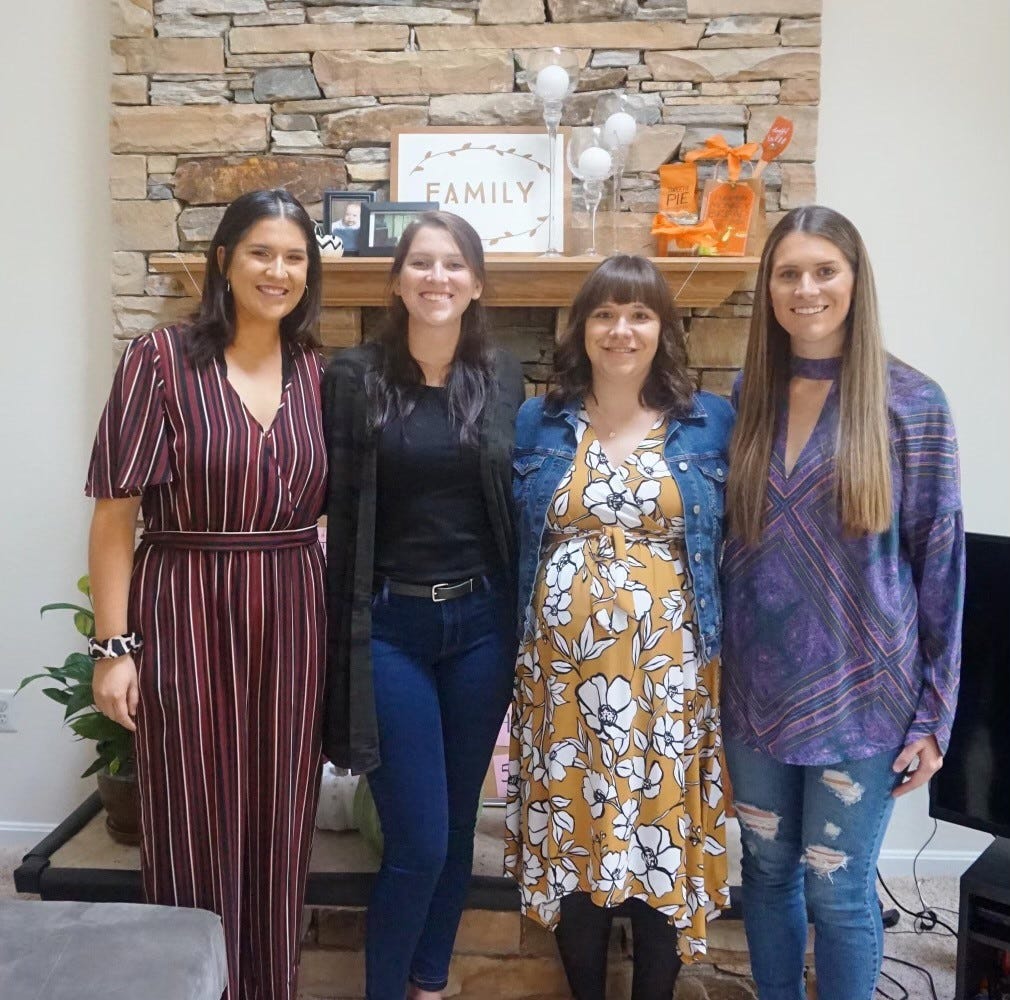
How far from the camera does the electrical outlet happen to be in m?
2.53

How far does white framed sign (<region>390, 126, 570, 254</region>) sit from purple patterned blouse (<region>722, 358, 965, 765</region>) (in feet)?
3.59

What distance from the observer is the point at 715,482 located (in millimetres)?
1498

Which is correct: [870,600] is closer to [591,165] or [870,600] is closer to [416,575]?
[416,575]

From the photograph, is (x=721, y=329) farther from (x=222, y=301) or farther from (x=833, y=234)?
(x=222, y=301)

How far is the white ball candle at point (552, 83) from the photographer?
6.92 feet

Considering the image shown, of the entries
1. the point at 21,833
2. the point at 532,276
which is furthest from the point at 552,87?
→ the point at 21,833

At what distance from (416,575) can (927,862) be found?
5.87ft

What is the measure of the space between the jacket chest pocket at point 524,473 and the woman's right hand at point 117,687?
68 centimetres

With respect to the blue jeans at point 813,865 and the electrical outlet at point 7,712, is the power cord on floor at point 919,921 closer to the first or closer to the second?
the blue jeans at point 813,865

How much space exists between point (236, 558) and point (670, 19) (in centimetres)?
172

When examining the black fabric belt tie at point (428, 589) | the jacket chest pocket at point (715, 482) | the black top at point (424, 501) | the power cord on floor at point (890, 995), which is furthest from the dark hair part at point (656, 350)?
the power cord on floor at point (890, 995)

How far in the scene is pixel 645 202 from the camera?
2279mm

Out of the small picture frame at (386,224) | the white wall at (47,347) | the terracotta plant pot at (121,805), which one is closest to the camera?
the terracotta plant pot at (121,805)

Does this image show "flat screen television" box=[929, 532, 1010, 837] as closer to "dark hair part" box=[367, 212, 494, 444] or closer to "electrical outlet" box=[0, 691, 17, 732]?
"dark hair part" box=[367, 212, 494, 444]
